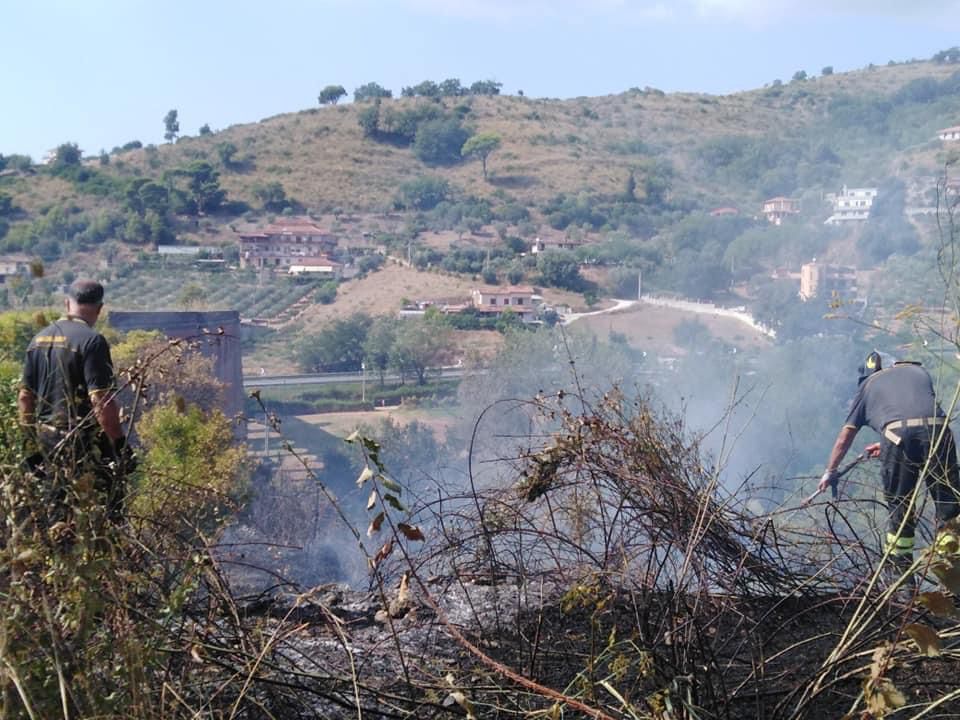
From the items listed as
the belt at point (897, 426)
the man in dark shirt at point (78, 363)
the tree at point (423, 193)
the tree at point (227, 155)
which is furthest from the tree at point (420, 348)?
the tree at point (227, 155)

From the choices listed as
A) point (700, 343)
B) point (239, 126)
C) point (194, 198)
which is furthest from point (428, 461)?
point (239, 126)

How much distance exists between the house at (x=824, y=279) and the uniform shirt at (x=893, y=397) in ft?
105

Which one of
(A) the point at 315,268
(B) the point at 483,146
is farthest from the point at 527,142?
(A) the point at 315,268

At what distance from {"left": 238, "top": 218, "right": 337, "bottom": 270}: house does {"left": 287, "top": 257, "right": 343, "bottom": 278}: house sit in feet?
1.01

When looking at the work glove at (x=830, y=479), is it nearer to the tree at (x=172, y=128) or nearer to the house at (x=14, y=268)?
the house at (x=14, y=268)

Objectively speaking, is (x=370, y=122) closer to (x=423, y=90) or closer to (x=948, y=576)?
(x=423, y=90)

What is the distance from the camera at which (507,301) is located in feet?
141

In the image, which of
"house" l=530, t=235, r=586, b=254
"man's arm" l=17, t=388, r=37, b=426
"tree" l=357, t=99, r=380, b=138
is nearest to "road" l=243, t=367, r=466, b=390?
"house" l=530, t=235, r=586, b=254

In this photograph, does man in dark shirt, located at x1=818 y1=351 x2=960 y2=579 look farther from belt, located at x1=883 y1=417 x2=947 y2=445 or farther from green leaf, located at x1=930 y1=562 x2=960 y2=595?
green leaf, located at x1=930 y1=562 x2=960 y2=595

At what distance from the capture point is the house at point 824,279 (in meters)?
36.8

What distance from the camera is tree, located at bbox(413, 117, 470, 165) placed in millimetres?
74938

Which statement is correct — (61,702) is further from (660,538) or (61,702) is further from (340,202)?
(340,202)

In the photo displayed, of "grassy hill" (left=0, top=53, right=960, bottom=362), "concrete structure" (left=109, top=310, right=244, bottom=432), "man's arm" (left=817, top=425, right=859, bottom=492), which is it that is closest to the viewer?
"man's arm" (left=817, top=425, right=859, bottom=492)

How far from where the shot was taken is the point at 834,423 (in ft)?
64.5
